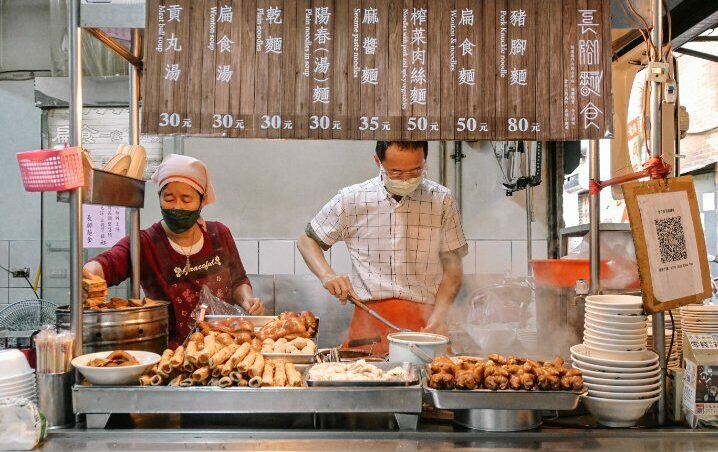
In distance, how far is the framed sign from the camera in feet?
6.06

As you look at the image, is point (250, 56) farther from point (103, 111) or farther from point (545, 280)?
point (103, 111)

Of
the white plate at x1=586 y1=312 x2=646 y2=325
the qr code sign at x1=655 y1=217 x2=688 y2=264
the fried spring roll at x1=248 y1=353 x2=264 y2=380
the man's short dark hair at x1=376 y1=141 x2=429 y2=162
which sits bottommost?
the fried spring roll at x1=248 y1=353 x2=264 y2=380

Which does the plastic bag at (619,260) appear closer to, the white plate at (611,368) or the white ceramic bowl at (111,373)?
the white plate at (611,368)

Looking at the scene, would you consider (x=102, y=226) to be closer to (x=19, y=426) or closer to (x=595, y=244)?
(x=19, y=426)

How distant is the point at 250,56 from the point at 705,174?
6.90 metres

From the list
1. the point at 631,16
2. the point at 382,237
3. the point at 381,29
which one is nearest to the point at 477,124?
the point at 381,29

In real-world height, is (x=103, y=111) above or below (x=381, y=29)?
above

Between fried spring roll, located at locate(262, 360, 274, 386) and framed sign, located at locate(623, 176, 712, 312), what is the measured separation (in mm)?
1268

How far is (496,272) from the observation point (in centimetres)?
536

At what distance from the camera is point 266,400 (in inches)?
67.3

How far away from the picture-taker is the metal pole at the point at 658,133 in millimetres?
1866

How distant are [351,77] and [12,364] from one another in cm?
152

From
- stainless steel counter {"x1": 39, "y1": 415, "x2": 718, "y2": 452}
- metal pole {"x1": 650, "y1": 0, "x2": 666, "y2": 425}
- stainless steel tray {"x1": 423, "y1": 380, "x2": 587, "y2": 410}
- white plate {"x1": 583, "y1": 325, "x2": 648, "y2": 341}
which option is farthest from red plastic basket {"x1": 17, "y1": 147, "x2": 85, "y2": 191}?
metal pole {"x1": 650, "y1": 0, "x2": 666, "y2": 425}

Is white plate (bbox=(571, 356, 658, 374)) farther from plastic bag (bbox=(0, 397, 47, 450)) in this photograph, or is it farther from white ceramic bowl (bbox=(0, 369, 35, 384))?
white ceramic bowl (bbox=(0, 369, 35, 384))
